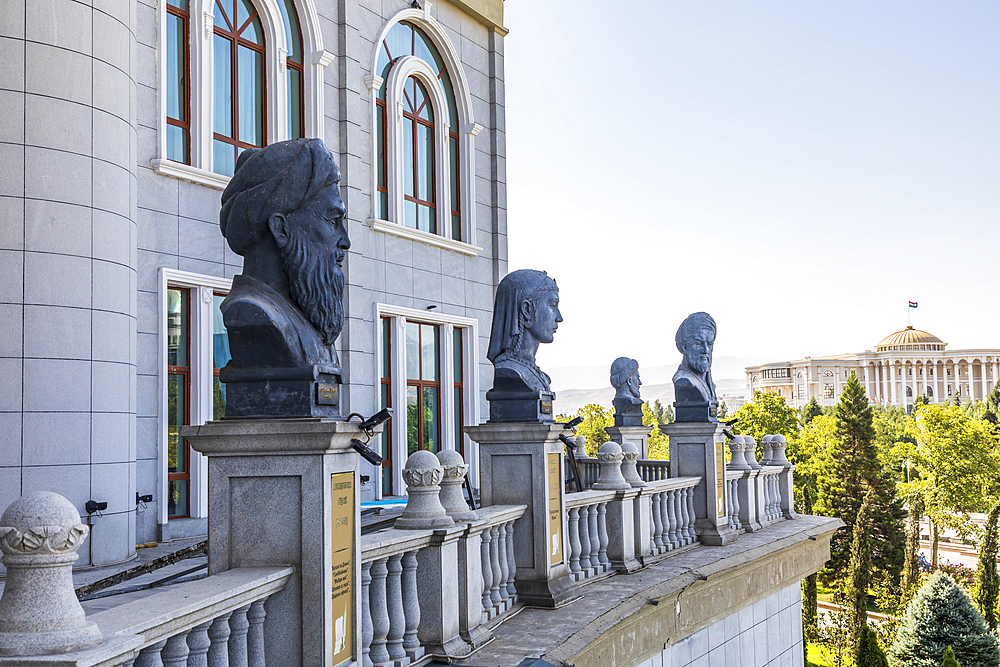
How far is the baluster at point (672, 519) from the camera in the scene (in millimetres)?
11273

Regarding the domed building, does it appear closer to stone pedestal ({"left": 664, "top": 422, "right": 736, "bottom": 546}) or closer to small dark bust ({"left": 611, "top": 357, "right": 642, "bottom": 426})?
small dark bust ({"left": 611, "top": 357, "right": 642, "bottom": 426})

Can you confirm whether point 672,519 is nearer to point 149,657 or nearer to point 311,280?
point 311,280

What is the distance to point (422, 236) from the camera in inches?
651

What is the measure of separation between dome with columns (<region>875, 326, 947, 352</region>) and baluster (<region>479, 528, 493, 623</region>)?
197030mm

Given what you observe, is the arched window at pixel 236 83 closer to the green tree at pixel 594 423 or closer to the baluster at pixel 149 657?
the baluster at pixel 149 657

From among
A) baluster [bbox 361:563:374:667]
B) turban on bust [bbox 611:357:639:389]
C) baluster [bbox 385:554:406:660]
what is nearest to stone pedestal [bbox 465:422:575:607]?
baluster [bbox 385:554:406:660]

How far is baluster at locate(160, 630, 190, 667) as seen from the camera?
393 centimetres

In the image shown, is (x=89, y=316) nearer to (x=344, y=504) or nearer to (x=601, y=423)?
(x=344, y=504)

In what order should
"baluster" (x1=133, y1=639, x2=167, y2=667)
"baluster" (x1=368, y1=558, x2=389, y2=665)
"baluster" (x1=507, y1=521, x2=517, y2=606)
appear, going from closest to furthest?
1. "baluster" (x1=133, y1=639, x2=167, y2=667)
2. "baluster" (x1=368, y1=558, x2=389, y2=665)
3. "baluster" (x1=507, y1=521, x2=517, y2=606)

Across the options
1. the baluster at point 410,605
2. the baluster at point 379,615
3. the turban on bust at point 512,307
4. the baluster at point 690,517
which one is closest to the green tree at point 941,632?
the baluster at point 690,517

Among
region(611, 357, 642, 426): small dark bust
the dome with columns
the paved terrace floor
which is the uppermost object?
the dome with columns

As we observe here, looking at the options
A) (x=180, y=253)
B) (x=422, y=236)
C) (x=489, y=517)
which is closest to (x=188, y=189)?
(x=180, y=253)

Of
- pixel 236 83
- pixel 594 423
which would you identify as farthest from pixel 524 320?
pixel 594 423

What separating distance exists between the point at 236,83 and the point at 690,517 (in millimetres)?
8823
